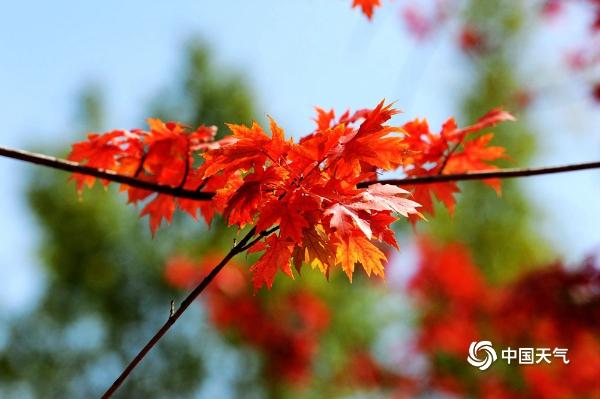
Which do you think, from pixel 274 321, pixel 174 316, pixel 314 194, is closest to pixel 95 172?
pixel 174 316

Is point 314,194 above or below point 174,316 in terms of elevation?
above

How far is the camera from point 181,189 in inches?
64.7

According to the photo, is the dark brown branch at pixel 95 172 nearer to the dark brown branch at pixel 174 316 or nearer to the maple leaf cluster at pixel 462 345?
the dark brown branch at pixel 174 316

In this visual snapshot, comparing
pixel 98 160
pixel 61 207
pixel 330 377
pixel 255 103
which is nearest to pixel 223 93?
pixel 255 103

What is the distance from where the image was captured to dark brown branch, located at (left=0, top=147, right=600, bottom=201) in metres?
1.43

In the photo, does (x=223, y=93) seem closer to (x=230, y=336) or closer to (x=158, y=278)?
(x=158, y=278)

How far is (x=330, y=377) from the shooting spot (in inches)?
436

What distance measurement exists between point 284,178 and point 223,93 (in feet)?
38.1

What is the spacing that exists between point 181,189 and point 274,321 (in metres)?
7.23

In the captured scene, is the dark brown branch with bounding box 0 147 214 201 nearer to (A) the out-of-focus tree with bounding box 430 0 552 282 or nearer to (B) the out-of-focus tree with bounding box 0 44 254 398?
(A) the out-of-focus tree with bounding box 430 0 552 282

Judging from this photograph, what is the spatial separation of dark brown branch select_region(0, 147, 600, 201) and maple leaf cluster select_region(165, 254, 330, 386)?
653 cm

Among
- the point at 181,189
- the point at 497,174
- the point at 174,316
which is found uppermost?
the point at 497,174

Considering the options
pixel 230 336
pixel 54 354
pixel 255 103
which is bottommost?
pixel 54 354

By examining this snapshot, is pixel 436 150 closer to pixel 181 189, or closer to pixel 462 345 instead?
pixel 181 189
